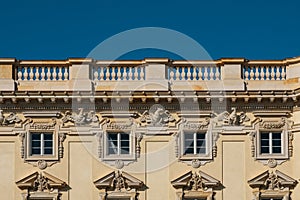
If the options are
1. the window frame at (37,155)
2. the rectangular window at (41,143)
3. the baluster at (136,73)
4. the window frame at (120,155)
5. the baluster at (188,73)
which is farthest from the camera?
the baluster at (188,73)

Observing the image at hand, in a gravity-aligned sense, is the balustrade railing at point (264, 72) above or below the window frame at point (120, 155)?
above

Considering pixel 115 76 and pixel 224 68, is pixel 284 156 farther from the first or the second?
pixel 115 76

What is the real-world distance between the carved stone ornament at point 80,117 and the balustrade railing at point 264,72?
20.6ft

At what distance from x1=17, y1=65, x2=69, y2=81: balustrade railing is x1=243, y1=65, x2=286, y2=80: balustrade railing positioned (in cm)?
719

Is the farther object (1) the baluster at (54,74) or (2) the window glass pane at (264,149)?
(1) the baluster at (54,74)

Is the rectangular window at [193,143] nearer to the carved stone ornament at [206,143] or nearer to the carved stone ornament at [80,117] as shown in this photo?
the carved stone ornament at [206,143]

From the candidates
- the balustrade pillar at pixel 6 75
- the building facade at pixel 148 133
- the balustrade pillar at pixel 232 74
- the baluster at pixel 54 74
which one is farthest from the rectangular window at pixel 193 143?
the balustrade pillar at pixel 6 75

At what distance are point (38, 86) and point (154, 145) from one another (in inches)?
202

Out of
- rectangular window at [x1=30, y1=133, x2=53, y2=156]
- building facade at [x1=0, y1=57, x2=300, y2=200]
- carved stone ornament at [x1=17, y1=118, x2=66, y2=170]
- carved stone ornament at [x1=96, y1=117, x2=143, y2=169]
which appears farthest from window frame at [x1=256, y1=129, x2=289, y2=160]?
rectangular window at [x1=30, y1=133, x2=53, y2=156]

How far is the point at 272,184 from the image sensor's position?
4409cm

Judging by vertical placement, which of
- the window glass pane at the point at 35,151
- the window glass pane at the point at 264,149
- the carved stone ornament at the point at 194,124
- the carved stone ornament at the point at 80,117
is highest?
the carved stone ornament at the point at 80,117

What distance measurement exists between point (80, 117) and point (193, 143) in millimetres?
4564

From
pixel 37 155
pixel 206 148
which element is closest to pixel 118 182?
pixel 37 155

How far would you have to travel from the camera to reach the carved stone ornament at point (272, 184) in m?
44.0
